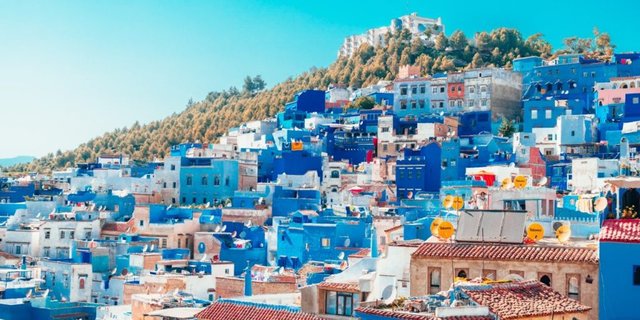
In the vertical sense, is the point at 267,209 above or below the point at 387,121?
below

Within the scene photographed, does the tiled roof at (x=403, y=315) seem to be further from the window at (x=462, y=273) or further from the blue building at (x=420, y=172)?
the blue building at (x=420, y=172)

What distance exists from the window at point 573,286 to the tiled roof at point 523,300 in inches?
47.1

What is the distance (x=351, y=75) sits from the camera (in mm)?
92562

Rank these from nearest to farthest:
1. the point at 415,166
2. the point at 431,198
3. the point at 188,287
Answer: the point at 188,287 < the point at 431,198 < the point at 415,166

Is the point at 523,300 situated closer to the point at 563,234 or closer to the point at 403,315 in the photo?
the point at 403,315

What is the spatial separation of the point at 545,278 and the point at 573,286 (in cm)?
46

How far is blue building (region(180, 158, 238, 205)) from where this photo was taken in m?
54.3

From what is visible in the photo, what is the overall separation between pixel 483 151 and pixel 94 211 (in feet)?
63.2

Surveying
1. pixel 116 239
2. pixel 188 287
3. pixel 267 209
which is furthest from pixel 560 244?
pixel 267 209

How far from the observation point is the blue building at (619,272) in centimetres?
1670

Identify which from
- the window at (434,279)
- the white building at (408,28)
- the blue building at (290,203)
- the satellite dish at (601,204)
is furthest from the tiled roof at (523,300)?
the white building at (408,28)

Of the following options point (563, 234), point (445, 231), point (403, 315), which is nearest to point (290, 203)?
point (445, 231)

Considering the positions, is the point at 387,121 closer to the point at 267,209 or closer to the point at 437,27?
the point at 267,209

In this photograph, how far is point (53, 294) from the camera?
3678 cm
